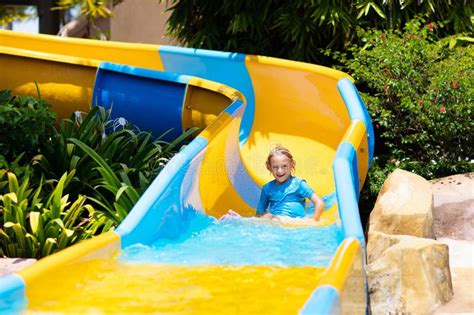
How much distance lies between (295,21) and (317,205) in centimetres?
241

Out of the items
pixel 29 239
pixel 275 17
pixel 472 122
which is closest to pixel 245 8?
pixel 275 17

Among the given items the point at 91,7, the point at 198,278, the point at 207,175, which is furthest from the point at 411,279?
the point at 91,7

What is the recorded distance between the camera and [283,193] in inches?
223

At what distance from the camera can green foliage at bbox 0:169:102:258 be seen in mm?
4625

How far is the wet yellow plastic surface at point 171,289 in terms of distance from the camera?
3369mm

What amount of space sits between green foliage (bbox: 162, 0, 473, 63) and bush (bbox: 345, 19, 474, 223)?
593 mm

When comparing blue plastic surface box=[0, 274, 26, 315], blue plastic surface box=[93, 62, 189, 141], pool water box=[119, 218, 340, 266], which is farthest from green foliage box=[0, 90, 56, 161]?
blue plastic surface box=[0, 274, 26, 315]

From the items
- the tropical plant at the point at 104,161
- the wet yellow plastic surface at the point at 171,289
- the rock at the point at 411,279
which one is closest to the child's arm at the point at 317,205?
the tropical plant at the point at 104,161

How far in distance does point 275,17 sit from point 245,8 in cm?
30

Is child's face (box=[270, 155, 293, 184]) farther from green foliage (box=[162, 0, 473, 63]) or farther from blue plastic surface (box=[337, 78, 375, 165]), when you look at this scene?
green foliage (box=[162, 0, 473, 63])

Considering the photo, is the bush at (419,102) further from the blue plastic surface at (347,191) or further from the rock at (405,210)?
the blue plastic surface at (347,191)

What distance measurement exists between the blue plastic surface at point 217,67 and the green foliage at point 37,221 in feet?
6.57

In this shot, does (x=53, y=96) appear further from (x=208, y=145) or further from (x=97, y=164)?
(x=208, y=145)

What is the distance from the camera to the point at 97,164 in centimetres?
555
